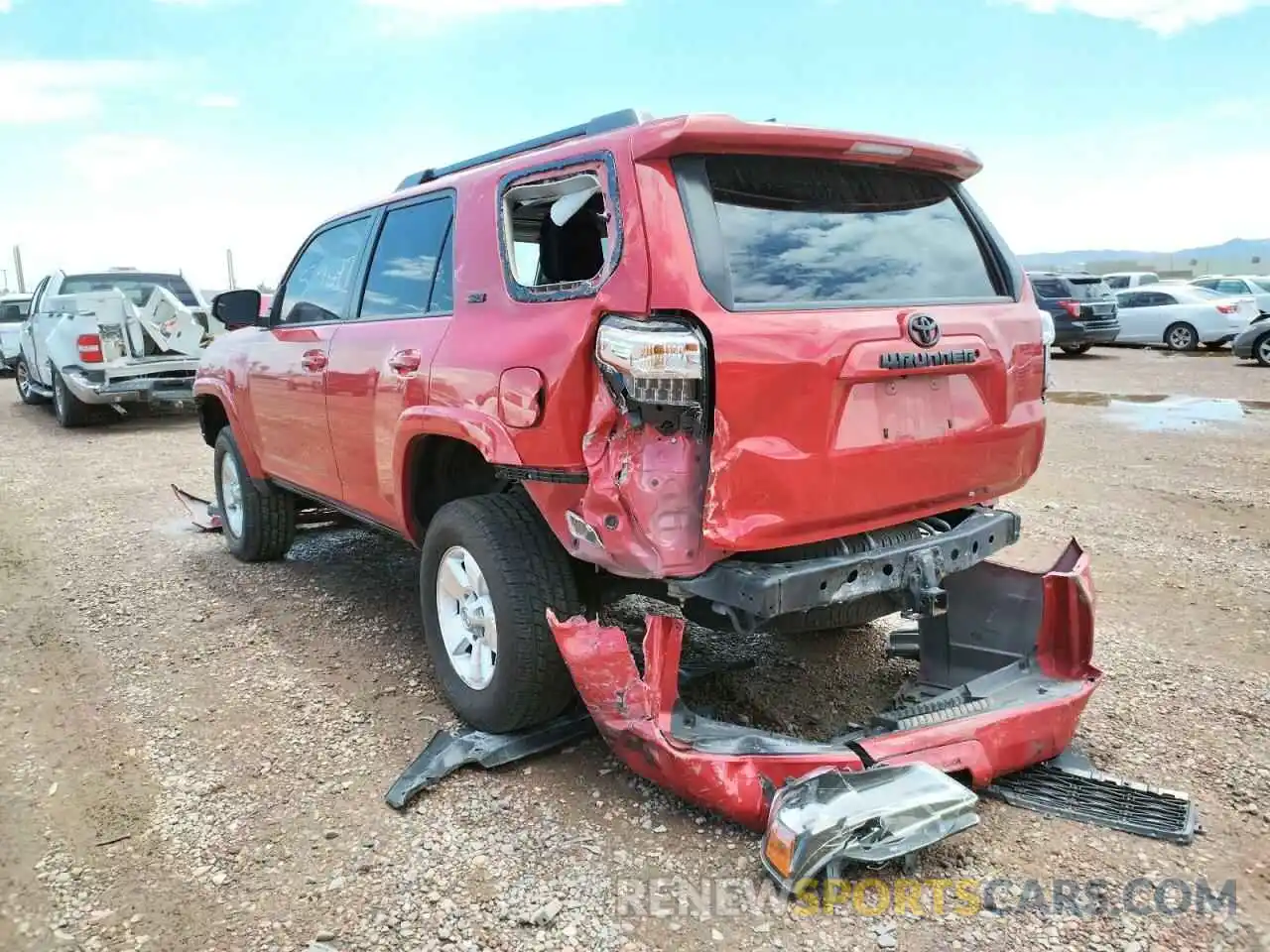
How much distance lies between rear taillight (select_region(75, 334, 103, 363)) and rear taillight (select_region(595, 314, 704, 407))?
1100 cm

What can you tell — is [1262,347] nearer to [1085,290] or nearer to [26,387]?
[1085,290]

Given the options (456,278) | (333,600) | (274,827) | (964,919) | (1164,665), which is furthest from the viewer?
(333,600)

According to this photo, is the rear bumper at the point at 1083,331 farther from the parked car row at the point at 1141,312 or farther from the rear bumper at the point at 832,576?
the rear bumper at the point at 832,576

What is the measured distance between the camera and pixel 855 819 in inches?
99.9

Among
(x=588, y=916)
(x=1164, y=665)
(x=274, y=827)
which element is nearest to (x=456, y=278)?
(x=274, y=827)

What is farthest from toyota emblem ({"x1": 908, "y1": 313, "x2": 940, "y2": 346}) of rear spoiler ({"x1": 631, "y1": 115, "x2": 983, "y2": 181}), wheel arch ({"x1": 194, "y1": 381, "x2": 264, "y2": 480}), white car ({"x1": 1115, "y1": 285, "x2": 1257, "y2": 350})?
white car ({"x1": 1115, "y1": 285, "x2": 1257, "y2": 350})

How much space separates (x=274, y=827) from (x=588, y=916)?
111 cm

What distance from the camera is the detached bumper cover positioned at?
8.96ft

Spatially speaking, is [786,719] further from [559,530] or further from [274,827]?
[274,827]

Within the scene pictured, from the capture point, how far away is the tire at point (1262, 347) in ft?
53.5

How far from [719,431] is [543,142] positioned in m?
1.54

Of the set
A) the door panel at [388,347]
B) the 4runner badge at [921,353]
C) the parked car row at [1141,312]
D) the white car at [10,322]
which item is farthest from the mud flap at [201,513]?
the parked car row at [1141,312]

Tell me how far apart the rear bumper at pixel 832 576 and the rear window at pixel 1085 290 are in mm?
17741

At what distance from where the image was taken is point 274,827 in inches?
119
